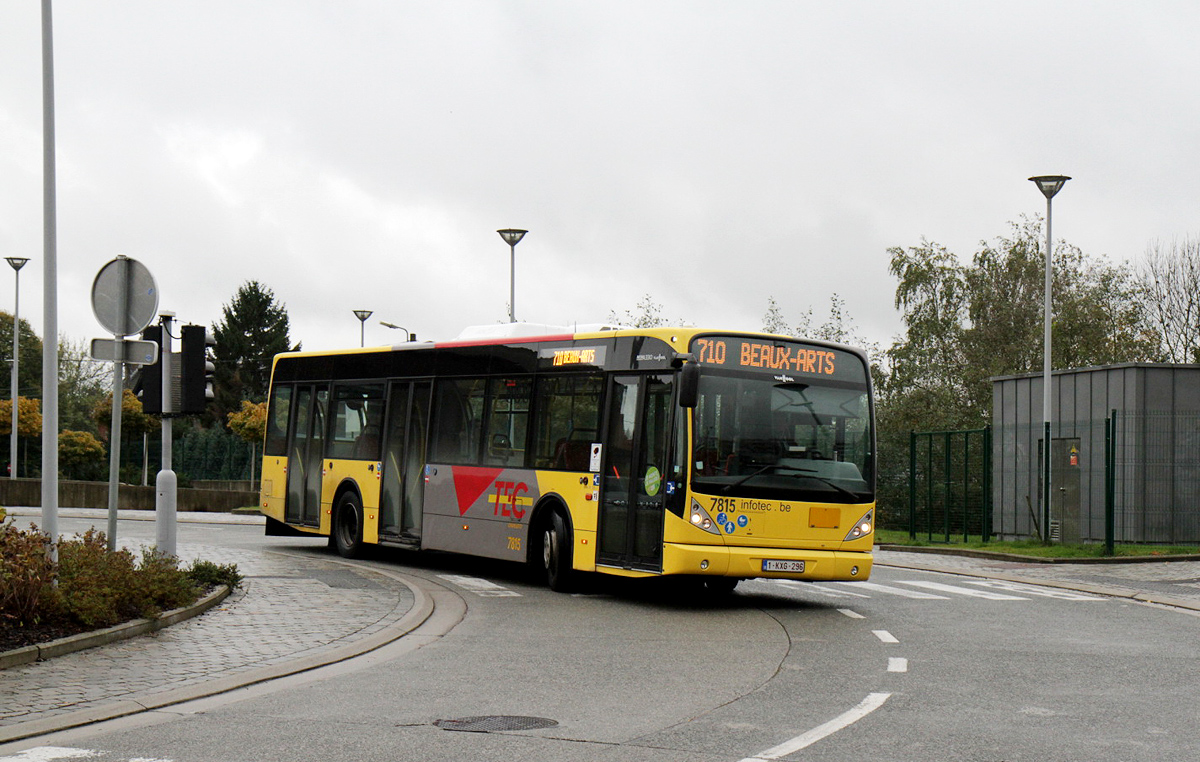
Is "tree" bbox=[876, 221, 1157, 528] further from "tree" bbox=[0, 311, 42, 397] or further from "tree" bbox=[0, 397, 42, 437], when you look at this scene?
"tree" bbox=[0, 311, 42, 397]

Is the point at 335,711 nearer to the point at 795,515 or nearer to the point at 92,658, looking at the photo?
the point at 92,658

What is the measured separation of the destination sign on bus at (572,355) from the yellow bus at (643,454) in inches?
0.9

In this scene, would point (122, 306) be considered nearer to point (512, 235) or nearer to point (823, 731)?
point (823, 731)

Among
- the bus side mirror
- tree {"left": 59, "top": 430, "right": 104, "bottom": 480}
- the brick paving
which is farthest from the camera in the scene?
tree {"left": 59, "top": 430, "right": 104, "bottom": 480}

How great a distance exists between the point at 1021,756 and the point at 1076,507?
21.0 metres

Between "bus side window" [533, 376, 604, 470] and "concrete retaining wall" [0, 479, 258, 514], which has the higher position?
"bus side window" [533, 376, 604, 470]

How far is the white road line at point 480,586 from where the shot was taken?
1559 centimetres

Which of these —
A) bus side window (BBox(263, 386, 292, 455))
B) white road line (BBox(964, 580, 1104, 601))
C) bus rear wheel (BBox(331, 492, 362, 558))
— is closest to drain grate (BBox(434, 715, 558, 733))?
white road line (BBox(964, 580, 1104, 601))

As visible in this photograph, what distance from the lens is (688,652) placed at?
1085cm

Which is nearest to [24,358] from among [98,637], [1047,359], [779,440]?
[1047,359]

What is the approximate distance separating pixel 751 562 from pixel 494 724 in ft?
21.7

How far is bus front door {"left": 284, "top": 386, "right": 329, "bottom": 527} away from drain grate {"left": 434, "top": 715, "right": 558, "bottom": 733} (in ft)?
47.3

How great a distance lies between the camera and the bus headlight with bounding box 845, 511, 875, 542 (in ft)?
47.9

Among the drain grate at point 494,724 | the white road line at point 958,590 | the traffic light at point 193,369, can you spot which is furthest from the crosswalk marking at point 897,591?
the drain grate at point 494,724
